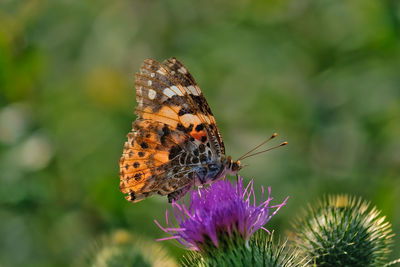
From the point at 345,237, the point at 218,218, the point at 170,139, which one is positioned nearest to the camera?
the point at 218,218

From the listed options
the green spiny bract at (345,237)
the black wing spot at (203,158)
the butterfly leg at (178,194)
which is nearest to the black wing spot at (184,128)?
the black wing spot at (203,158)

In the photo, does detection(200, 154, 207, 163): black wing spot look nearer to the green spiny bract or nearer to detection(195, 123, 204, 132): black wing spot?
detection(195, 123, 204, 132): black wing spot

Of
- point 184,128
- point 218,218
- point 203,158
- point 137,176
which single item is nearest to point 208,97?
point 184,128

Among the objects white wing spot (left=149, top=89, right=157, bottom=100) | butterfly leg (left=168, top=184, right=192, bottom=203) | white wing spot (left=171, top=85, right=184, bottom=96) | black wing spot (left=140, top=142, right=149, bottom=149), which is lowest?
butterfly leg (left=168, top=184, right=192, bottom=203)

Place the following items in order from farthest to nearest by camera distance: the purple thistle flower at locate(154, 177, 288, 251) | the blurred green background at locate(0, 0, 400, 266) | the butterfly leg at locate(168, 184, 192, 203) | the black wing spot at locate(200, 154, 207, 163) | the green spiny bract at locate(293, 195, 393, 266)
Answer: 1. the blurred green background at locate(0, 0, 400, 266)
2. the black wing spot at locate(200, 154, 207, 163)
3. the butterfly leg at locate(168, 184, 192, 203)
4. the green spiny bract at locate(293, 195, 393, 266)
5. the purple thistle flower at locate(154, 177, 288, 251)

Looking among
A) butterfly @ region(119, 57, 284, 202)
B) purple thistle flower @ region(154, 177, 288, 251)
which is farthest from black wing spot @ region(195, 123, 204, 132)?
purple thistle flower @ region(154, 177, 288, 251)

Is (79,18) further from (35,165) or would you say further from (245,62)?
(35,165)

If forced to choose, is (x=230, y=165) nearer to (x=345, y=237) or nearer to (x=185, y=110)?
(x=185, y=110)
